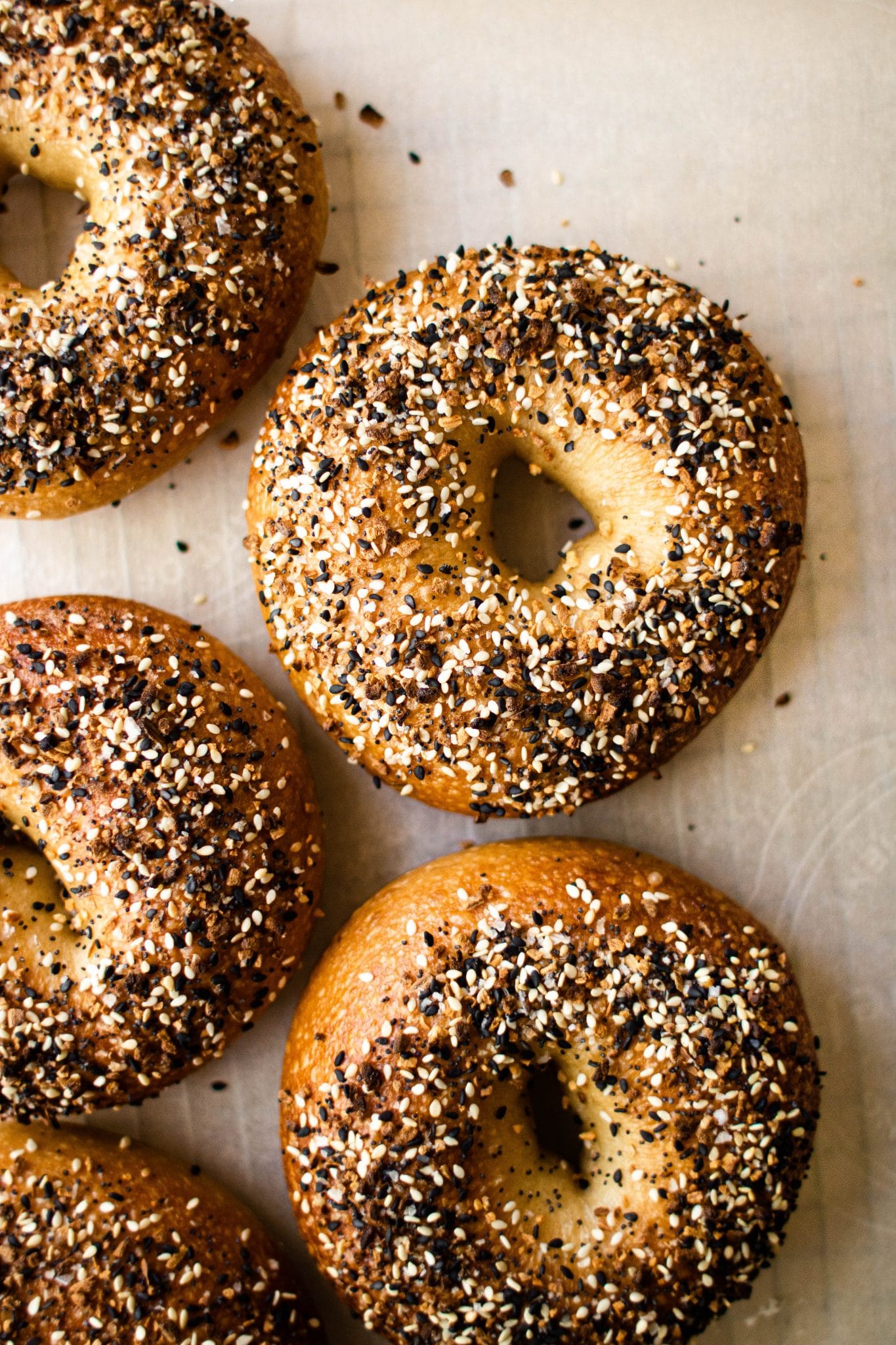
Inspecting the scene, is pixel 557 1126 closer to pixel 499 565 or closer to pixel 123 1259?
pixel 123 1259

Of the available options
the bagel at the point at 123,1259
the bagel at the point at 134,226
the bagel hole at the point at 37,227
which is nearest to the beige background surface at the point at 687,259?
the bagel hole at the point at 37,227

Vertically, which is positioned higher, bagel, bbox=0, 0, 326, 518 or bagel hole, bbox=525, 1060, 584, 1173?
bagel, bbox=0, 0, 326, 518

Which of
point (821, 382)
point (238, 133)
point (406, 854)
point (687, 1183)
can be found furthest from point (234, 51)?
point (687, 1183)

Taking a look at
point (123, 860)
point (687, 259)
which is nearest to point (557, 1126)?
point (123, 860)

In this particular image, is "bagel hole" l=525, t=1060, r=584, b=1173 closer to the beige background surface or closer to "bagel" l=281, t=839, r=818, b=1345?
"bagel" l=281, t=839, r=818, b=1345

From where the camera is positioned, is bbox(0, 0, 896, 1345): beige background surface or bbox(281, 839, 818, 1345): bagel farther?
bbox(0, 0, 896, 1345): beige background surface

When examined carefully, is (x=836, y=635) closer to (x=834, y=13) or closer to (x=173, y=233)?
(x=834, y=13)

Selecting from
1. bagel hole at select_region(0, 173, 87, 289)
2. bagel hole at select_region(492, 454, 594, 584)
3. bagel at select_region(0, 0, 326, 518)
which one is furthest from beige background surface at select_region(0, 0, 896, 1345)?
bagel hole at select_region(492, 454, 594, 584)
